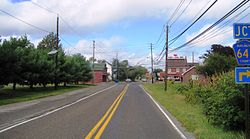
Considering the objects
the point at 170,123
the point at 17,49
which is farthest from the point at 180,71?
the point at 170,123

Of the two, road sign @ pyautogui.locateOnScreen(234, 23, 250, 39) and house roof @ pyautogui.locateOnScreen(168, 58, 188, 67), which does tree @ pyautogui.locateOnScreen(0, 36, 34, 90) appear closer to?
road sign @ pyautogui.locateOnScreen(234, 23, 250, 39)

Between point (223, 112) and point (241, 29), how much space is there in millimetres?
3819

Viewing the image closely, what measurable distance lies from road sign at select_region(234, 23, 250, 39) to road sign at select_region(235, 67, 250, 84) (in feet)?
2.39

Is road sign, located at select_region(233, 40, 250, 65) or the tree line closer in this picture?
road sign, located at select_region(233, 40, 250, 65)

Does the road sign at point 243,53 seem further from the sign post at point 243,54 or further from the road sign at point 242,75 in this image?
the road sign at point 242,75

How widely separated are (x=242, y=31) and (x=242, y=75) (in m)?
1.00

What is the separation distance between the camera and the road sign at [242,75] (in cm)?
819

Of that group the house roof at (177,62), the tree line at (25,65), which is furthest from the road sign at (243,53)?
the house roof at (177,62)

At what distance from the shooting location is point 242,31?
26.9 ft

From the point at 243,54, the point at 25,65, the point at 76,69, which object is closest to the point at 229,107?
the point at 243,54

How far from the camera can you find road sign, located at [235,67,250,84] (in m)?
8.19

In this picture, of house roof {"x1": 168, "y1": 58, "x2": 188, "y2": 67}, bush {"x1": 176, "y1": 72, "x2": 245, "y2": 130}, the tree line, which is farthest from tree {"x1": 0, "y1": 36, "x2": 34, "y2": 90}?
house roof {"x1": 168, "y1": 58, "x2": 188, "y2": 67}

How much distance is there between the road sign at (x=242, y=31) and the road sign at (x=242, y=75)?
0.73 meters

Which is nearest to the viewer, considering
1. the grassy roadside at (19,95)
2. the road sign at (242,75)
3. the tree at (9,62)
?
the road sign at (242,75)
